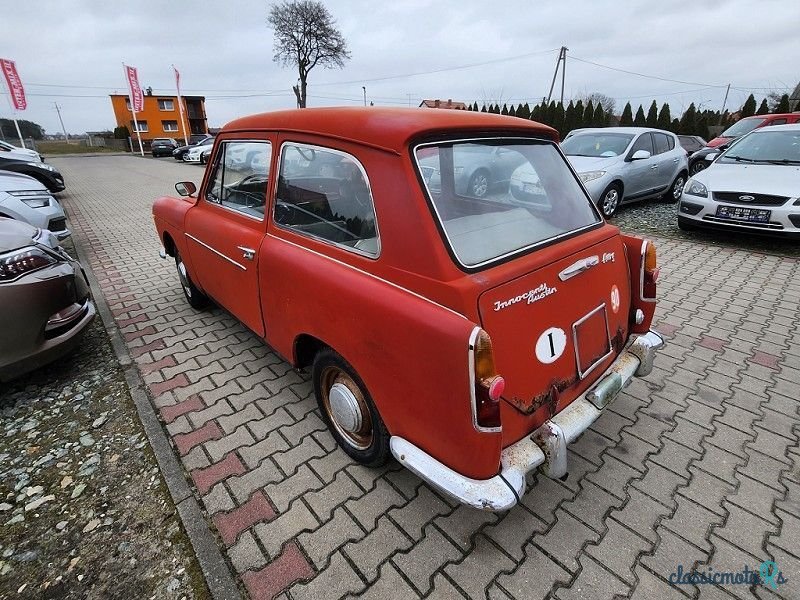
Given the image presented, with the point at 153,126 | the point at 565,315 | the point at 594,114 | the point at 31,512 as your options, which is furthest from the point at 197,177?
the point at 153,126

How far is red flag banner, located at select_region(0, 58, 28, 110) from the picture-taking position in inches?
901

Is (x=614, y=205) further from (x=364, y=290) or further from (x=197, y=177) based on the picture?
(x=197, y=177)

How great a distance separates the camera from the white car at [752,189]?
5.35m

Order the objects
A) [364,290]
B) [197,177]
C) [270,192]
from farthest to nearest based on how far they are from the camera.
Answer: [197,177] < [270,192] < [364,290]

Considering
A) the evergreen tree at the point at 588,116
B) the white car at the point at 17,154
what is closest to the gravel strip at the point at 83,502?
the white car at the point at 17,154

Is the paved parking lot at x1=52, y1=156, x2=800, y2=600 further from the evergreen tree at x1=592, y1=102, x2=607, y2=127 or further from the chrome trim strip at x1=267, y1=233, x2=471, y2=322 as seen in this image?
the evergreen tree at x1=592, y1=102, x2=607, y2=127

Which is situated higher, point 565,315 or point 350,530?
point 565,315

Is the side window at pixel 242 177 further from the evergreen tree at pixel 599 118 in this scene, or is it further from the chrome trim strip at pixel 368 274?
the evergreen tree at pixel 599 118

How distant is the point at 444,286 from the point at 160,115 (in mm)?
57425

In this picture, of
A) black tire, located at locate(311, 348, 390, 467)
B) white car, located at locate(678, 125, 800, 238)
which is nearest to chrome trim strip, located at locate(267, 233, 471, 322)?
black tire, located at locate(311, 348, 390, 467)

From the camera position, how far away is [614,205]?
7.43 m

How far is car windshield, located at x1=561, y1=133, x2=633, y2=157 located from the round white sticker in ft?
23.0

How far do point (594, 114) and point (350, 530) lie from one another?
25.6 meters
